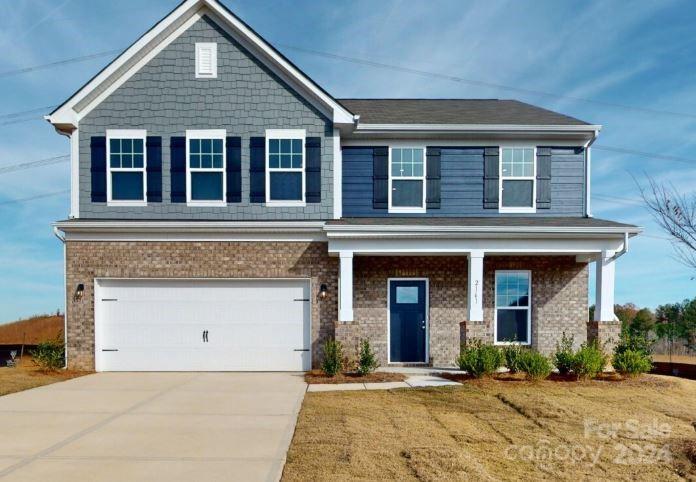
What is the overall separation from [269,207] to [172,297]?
11.0ft

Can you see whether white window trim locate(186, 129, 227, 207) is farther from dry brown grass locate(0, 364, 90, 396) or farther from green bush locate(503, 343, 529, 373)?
green bush locate(503, 343, 529, 373)

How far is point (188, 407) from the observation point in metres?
8.28

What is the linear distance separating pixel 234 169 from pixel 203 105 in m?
1.84

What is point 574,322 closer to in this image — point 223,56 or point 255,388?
point 255,388

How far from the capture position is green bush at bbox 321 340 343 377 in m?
11.0

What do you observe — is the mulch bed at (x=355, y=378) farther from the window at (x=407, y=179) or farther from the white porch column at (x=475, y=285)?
the window at (x=407, y=179)

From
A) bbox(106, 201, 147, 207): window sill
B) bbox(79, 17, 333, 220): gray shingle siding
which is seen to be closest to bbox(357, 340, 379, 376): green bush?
bbox(79, 17, 333, 220): gray shingle siding


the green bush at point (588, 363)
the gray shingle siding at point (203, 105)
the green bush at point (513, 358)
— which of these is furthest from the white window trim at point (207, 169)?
the green bush at point (588, 363)

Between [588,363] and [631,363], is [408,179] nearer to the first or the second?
[588,363]

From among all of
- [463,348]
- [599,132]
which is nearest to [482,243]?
[463,348]

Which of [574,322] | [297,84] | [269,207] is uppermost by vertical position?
[297,84]

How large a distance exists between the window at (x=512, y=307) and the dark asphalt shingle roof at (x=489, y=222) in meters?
1.51

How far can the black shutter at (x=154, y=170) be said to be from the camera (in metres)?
12.3

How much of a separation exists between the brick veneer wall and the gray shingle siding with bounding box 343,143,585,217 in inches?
76.0
